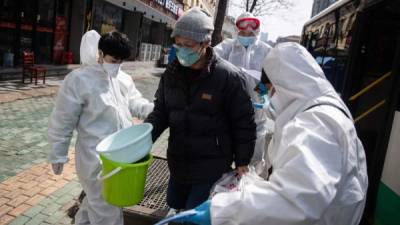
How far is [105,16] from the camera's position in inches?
755

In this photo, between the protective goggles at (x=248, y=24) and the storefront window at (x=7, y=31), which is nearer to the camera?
the protective goggles at (x=248, y=24)

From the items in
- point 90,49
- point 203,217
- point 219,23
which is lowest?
point 203,217

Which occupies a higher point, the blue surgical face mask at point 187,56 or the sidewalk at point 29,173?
the blue surgical face mask at point 187,56

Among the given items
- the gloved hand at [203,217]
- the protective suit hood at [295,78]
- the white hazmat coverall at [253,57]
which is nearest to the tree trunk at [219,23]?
the white hazmat coverall at [253,57]

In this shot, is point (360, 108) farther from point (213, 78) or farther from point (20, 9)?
point (20, 9)

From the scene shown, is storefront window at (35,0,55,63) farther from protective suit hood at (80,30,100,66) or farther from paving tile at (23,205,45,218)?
protective suit hood at (80,30,100,66)

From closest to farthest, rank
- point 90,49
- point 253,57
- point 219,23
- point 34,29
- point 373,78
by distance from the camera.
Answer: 1. point 90,49
2. point 253,57
3. point 373,78
4. point 219,23
5. point 34,29

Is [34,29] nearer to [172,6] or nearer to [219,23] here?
[219,23]

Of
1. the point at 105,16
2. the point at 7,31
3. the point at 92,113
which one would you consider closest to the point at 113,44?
the point at 92,113

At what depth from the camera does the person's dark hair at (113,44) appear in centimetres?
299

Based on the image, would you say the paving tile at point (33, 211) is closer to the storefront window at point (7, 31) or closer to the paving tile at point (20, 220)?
the paving tile at point (20, 220)

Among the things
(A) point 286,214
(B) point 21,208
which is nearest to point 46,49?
(B) point 21,208

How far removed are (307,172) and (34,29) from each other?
13.7 metres

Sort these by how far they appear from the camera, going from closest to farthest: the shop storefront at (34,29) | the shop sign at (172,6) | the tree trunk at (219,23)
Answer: the shop storefront at (34,29) < the tree trunk at (219,23) < the shop sign at (172,6)
